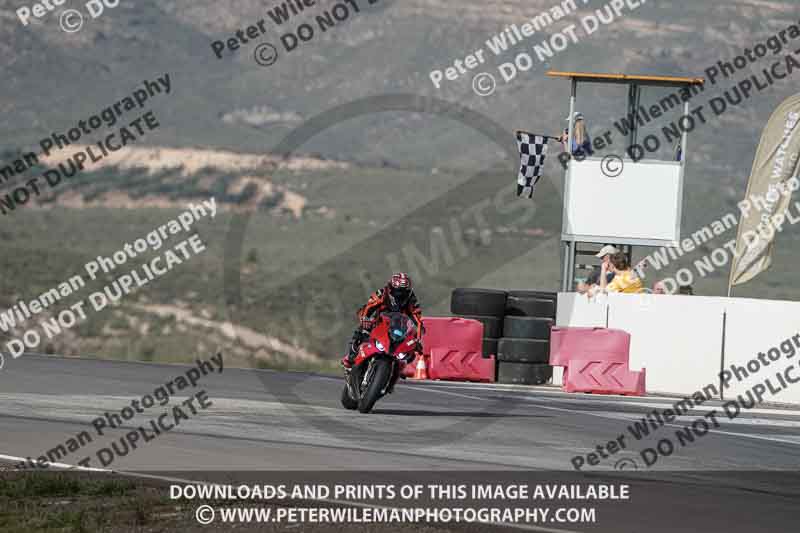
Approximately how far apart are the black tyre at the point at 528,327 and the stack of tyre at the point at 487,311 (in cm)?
29

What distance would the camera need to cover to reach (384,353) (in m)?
15.6

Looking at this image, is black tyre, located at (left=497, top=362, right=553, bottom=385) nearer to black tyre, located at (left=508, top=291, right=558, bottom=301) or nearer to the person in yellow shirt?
black tyre, located at (left=508, top=291, right=558, bottom=301)

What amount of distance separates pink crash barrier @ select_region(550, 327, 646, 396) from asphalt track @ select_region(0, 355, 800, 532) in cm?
80

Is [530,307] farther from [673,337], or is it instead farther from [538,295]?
[673,337]

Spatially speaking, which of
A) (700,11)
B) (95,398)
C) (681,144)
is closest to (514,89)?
(700,11)

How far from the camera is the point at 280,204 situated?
8944 cm

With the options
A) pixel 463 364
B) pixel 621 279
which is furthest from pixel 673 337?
pixel 463 364

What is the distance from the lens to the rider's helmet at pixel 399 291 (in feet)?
51.7

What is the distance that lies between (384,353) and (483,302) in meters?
8.70

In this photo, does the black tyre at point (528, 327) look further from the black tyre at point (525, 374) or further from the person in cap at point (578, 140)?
the person in cap at point (578, 140)

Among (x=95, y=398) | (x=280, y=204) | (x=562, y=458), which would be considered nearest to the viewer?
(x=562, y=458)

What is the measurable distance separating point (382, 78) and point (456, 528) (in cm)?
12166

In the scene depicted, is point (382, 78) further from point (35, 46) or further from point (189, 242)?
point (189, 242)

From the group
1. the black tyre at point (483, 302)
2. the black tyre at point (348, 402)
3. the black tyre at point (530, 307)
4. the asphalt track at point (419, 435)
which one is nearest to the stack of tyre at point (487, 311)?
the black tyre at point (483, 302)
